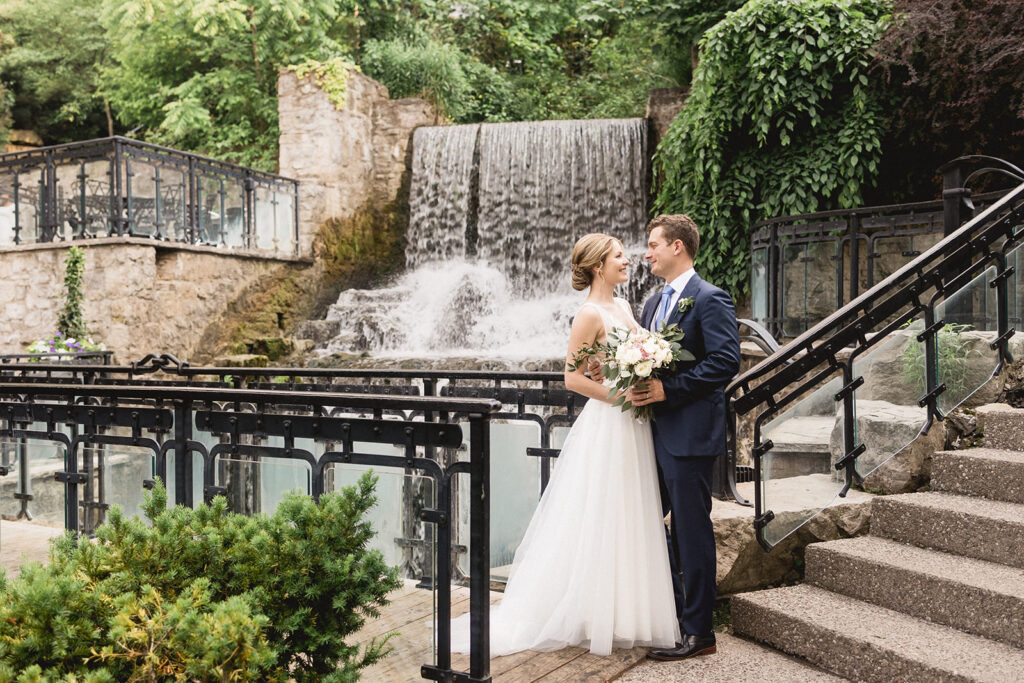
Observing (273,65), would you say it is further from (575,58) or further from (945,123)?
(945,123)

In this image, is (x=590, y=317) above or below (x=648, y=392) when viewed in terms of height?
above

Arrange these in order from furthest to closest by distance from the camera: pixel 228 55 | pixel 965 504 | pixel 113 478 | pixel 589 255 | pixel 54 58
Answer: pixel 54 58 → pixel 228 55 → pixel 965 504 → pixel 113 478 → pixel 589 255

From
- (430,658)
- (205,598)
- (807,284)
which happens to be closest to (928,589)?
(430,658)

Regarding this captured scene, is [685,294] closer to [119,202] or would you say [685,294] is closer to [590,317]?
[590,317]

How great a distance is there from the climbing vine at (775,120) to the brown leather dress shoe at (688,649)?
25.6ft

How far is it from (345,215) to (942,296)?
1144 cm

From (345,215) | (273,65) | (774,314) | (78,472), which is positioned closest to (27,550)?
(78,472)

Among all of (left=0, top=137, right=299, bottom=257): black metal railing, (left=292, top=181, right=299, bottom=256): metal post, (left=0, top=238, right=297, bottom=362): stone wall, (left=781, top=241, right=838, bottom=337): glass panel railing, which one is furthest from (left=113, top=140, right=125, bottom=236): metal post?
(left=781, top=241, right=838, bottom=337): glass panel railing

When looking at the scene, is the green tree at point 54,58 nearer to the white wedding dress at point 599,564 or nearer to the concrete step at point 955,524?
the white wedding dress at point 599,564

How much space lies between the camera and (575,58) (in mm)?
22578

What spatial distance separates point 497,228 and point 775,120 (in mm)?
5289

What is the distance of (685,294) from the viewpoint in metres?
3.61

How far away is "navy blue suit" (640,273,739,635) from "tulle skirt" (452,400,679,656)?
0.10 metres

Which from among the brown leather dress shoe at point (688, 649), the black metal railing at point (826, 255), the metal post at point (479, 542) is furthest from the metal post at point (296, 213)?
the metal post at point (479, 542)
